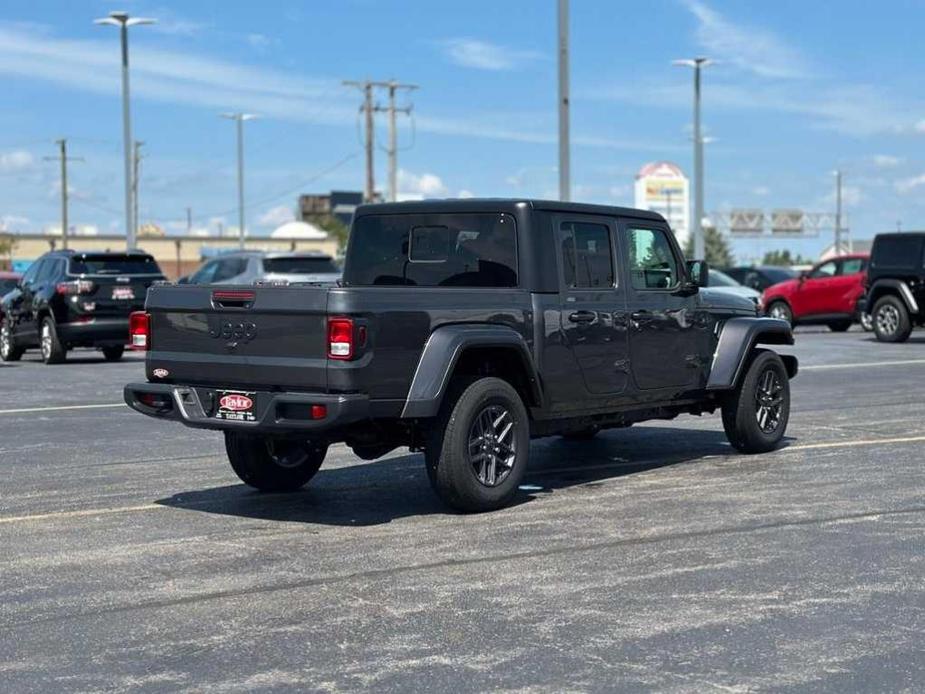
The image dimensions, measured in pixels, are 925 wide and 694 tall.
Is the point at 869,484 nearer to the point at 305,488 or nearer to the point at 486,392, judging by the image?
the point at 486,392

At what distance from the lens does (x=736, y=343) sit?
Answer: 11016mm

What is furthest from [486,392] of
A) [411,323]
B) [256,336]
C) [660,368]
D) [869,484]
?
[869,484]

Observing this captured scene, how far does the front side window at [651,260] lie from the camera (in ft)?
33.6

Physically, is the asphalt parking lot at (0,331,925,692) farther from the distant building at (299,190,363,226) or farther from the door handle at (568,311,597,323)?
the distant building at (299,190,363,226)

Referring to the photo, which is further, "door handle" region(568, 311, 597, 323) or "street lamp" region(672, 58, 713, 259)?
"street lamp" region(672, 58, 713, 259)

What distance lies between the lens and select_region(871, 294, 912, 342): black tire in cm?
2611

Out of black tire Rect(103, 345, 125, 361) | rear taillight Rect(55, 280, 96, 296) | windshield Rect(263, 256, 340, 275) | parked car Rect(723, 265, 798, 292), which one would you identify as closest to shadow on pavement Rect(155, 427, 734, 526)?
rear taillight Rect(55, 280, 96, 296)

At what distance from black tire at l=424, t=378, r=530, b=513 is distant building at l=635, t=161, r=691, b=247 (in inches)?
6901

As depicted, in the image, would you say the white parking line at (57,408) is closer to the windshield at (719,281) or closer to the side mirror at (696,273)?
the side mirror at (696,273)

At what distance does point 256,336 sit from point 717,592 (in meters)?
3.12

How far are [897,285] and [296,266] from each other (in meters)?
10.7

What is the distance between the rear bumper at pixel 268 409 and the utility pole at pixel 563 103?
2112 centimetres

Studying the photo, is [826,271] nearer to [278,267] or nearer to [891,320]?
[891,320]

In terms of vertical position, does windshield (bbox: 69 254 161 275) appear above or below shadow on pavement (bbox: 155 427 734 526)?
above
